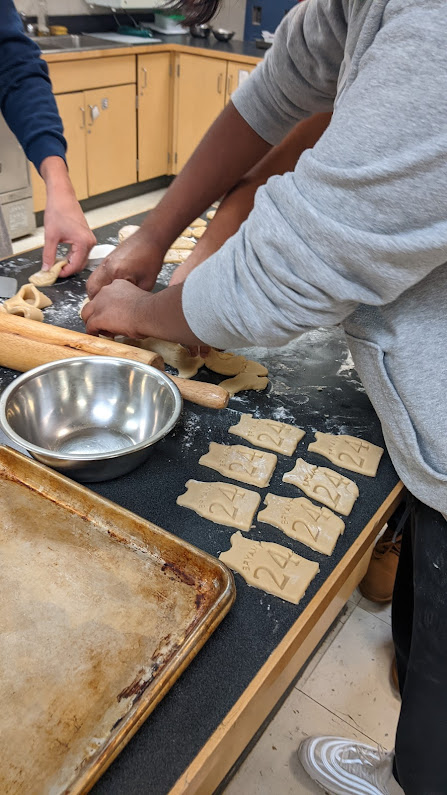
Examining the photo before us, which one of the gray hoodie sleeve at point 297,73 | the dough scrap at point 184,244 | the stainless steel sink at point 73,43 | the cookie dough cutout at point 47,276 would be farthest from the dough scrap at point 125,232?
the stainless steel sink at point 73,43

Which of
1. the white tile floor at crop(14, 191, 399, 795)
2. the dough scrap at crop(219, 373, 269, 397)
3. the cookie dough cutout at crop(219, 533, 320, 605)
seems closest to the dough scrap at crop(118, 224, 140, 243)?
the dough scrap at crop(219, 373, 269, 397)

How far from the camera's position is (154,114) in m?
4.29

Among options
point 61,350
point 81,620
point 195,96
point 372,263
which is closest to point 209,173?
Result: point 61,350

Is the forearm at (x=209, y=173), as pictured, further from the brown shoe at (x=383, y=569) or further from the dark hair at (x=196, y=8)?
the brown shoe at (x=383, y=569)

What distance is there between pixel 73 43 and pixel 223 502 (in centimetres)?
391

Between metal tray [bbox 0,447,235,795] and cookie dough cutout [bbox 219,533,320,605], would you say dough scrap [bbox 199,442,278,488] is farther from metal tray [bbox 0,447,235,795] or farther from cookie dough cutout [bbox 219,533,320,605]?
metal tray [bbox 0,447,235,795]

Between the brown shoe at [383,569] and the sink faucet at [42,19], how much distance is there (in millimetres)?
3972

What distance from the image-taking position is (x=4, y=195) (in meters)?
3.40

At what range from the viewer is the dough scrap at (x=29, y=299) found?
127cm

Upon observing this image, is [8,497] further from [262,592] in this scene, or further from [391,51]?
[391,51]

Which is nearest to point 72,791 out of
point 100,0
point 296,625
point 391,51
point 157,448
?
point 296,625

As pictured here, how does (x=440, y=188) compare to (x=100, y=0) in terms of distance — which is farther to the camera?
(x=100, y=0)

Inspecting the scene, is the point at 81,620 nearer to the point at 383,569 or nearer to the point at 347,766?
the point at 347,766

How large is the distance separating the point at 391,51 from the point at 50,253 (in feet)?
3.50
